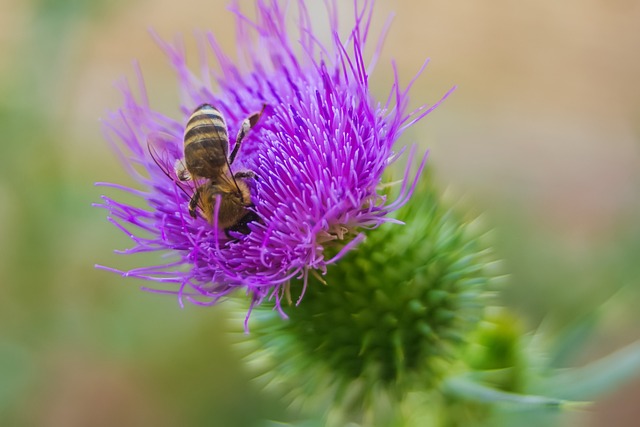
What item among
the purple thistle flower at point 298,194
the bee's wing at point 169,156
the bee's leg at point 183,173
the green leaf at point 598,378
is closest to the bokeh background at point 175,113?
the green leaf at point 598,378

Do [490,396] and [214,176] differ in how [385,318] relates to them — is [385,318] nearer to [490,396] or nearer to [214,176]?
[490,396]

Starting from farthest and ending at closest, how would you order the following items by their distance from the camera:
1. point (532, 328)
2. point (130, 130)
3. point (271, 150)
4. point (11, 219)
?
point (532, 328) → point (11, 219) → point (130, 130) → point (271, 150)

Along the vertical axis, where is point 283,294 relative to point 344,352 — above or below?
above

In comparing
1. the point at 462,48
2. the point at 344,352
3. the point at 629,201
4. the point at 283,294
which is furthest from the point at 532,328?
the point at 462,48

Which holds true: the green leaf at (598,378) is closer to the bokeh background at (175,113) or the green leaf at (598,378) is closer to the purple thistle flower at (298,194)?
the bokeh background at (175,113)

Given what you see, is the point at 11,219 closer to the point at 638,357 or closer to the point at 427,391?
the point at 427,391

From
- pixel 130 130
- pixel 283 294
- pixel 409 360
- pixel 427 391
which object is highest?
pixel 130 130

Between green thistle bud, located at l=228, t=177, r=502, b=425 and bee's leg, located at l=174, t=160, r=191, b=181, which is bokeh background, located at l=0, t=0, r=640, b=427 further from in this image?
bee's leg, located at l=174, t=160, r=191, b=181
